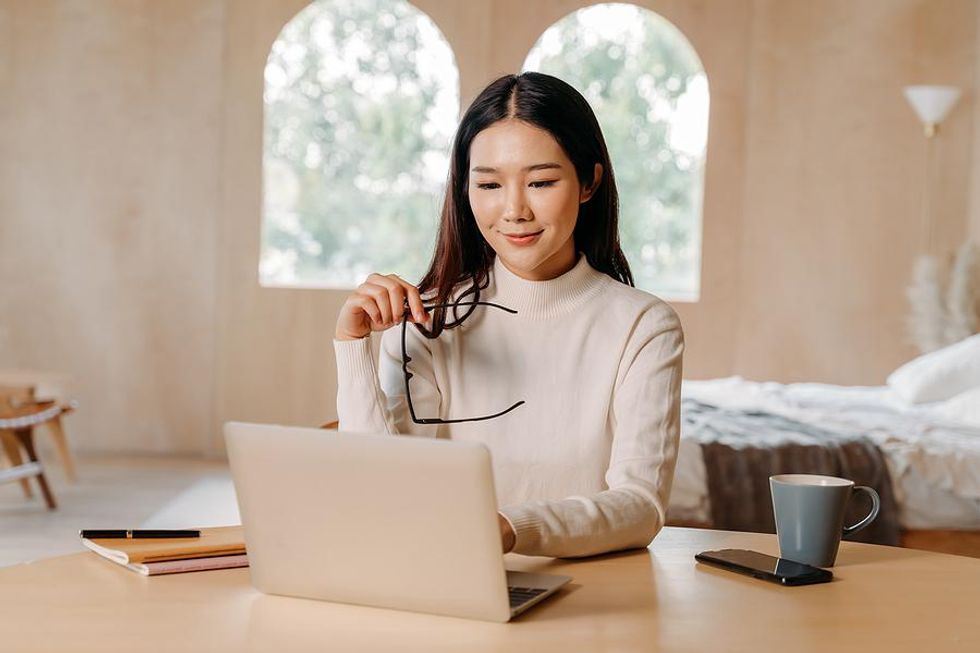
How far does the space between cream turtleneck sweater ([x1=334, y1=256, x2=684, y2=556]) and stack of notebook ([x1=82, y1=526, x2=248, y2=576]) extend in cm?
31

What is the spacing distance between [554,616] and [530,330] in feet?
2.18

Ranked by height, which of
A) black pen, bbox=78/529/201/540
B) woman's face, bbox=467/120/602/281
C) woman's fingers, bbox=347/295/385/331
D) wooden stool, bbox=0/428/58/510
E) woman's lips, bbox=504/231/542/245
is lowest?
wooden stool, bbox=0/428/58/510

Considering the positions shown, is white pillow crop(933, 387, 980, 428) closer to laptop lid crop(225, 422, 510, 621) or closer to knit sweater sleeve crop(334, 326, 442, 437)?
knit sweater sleeve crop(334, 326, 442, 437)

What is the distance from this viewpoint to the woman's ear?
5.67ft

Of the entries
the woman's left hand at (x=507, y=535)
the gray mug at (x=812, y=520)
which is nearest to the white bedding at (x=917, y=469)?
the gray mug at (x=812, y=520)

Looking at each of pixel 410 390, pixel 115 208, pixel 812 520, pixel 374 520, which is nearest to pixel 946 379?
pixel 410 390

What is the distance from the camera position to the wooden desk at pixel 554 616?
1.06 meters

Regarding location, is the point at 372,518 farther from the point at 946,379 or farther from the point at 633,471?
the point at 946,379

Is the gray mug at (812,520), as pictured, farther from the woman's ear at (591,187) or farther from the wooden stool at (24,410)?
the wooden stool at (24,410)

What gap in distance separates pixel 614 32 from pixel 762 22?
75 centimetres

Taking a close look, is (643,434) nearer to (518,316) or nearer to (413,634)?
(518,316)

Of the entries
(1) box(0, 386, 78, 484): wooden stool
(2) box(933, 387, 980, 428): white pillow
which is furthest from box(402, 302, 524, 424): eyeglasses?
(1) box(0, 386, 78, 484): wooden stool

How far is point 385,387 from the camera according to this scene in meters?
1.76

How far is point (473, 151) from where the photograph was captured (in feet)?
5.49
